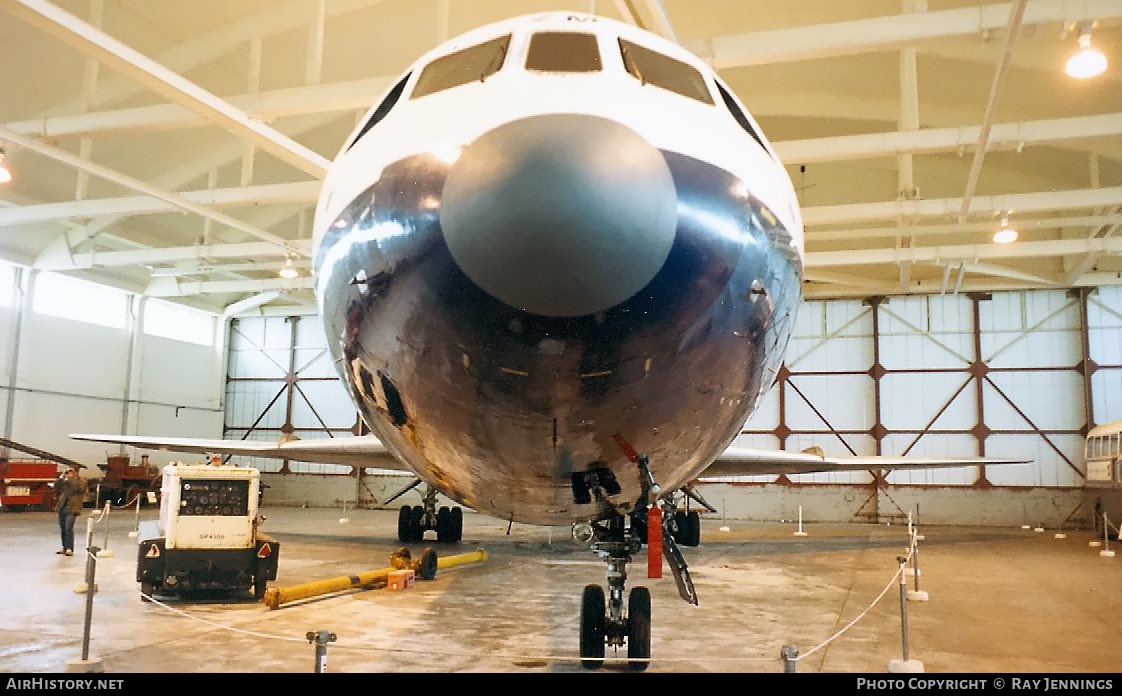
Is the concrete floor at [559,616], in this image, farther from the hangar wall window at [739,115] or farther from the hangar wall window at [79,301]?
the hangar wall window at [79,301]

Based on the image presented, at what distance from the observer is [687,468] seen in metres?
3.69

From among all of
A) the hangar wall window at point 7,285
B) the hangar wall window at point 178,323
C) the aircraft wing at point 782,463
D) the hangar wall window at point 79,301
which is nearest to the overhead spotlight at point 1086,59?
the aircraft wing at point 782,463

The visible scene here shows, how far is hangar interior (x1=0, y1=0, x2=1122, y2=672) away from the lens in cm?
848

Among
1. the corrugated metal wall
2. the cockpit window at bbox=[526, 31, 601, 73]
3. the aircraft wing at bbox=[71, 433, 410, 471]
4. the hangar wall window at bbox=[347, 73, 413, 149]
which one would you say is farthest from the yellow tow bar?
the corrugated metal wall

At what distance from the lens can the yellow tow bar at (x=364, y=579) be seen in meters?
9.03

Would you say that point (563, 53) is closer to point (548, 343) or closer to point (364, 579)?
point (548, 343)

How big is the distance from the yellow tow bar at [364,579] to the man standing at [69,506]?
5631mm

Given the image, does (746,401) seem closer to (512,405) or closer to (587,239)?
(512,405)

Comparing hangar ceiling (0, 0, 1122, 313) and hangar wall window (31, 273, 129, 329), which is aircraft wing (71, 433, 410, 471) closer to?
hangar ceiling (0, 0, 1122, 313)

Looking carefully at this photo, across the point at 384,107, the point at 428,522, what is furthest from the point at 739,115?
the point at 428,522

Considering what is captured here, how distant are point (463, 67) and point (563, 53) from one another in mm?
486

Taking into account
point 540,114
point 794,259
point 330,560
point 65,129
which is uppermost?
point 65,129

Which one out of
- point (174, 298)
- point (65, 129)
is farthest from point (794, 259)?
point (174, 298)

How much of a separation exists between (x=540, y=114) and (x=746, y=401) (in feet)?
5.09
